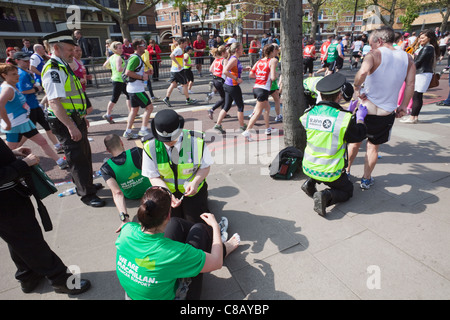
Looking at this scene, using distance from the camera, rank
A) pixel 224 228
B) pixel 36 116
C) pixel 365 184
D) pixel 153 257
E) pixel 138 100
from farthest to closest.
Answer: pixel 138 100, pixel 36 116, pixel 365 184, pixel 224 228, pixel 153 257

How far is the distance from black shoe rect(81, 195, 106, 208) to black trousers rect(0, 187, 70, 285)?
1321 mm

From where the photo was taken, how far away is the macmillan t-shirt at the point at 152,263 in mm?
1681

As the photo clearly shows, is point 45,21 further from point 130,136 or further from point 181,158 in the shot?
point 181,158

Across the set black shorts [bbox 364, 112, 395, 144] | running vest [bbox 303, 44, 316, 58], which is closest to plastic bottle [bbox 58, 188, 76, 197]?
black shorts [bbox 364, 112, 395, 144]

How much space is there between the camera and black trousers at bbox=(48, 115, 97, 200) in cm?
349

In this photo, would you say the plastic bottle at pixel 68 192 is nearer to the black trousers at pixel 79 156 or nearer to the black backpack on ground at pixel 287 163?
the black trousers at pixel 79 156

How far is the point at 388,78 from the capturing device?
3.32 m

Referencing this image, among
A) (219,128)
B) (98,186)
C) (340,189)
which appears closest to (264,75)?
(219,128)

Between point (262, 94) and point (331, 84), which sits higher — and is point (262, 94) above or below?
below

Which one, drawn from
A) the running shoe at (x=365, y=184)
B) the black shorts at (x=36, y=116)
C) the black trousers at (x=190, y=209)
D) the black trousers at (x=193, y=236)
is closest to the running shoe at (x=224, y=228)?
the black trousers at (x=190, y=209)

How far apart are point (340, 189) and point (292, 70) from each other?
1817 mm

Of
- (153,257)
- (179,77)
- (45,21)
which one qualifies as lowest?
(153,257)

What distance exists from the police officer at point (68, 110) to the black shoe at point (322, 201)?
2.84 meters
